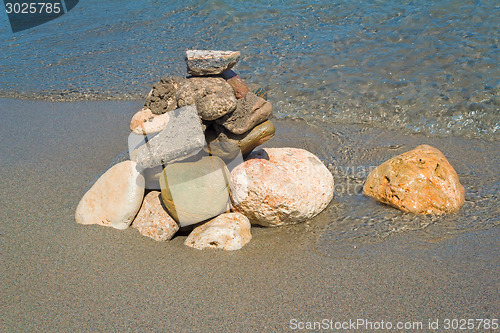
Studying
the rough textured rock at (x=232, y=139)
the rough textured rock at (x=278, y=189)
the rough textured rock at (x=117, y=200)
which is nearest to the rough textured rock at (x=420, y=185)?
the rough textured rock at (x=278, y=189)

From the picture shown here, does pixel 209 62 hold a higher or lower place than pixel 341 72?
higher

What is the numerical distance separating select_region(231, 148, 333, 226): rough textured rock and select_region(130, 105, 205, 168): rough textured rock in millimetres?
507

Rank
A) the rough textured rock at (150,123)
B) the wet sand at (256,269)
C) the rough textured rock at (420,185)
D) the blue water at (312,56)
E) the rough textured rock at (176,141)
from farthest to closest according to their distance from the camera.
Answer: the blue water at (312,56) → the rough textured rock at (420,185) → the rough textured rock at (150,123) → the rough textured rock at (176,141) → the wet sand at (256,269)

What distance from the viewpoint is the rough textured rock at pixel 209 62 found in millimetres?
3311

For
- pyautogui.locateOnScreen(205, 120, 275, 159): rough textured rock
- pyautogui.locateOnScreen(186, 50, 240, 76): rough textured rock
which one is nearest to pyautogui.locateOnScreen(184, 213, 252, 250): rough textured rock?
pyautogui.locateOnScreen(205, 120, 275, 159): rough textured rock

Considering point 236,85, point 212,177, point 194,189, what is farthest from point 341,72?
point 194,189

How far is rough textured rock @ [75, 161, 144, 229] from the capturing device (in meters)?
3.47

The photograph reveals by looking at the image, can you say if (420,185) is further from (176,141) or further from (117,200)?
(117,200)

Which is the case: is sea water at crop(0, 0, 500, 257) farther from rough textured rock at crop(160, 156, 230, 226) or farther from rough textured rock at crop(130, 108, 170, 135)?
rough textured rock at crop(130, 108, 170, 135)

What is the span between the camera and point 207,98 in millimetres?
3168

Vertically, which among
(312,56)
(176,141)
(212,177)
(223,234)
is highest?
(176,141)

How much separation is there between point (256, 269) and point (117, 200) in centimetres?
125

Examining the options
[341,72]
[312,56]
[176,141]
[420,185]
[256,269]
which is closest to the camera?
[256,269]

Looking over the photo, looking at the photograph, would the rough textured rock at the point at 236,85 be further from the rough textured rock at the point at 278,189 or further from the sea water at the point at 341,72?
the sea water at the point at 341,72
